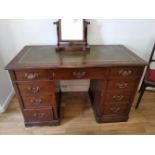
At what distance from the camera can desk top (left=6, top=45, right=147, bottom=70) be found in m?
1.18

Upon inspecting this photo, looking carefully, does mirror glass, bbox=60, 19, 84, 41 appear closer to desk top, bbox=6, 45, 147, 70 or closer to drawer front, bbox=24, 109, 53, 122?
desk top, bbox=6, 45, 147, 70

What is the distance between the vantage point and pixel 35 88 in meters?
1.28

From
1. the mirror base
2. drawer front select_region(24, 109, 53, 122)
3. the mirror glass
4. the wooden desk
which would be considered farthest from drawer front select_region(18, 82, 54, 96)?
the mirror glass

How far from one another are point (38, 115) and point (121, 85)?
3.05ft

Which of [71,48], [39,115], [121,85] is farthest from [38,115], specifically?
[121,85]

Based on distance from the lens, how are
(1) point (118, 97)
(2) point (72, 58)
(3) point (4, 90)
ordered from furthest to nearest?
1. (3) point (4, 90)
2. (1) point (118, 97)
3. (2) point (72, 58)

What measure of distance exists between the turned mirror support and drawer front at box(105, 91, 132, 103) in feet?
1.86

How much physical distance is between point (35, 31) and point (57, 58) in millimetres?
573

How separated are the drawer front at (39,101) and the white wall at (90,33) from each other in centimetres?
72

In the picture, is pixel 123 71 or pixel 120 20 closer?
pixel 123 71

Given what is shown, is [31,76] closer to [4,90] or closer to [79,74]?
[79,74]
